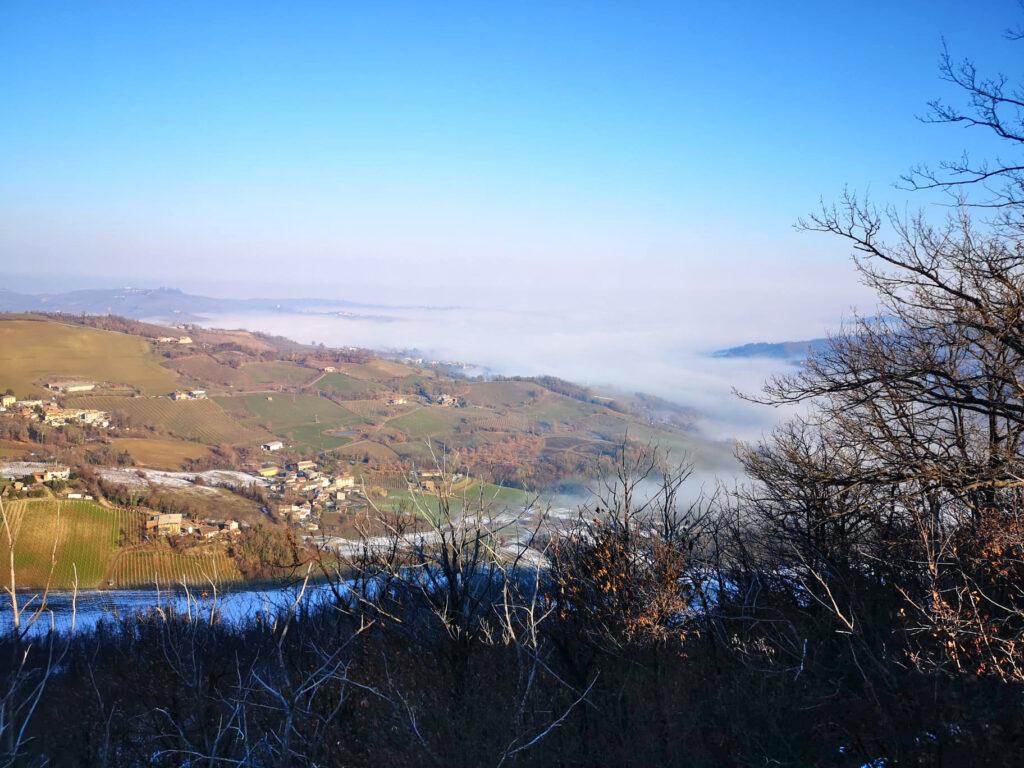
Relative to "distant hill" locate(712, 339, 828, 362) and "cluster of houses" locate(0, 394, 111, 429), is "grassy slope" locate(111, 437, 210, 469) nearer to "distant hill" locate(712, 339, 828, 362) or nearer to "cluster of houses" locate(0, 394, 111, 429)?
"cluster of houses" locate(0, 394, 111, 429)

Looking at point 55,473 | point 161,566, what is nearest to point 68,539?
point 161,566

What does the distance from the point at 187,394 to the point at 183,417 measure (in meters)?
5.18

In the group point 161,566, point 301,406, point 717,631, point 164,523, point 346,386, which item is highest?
point 717,631

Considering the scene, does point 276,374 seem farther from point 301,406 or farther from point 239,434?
point 239,434

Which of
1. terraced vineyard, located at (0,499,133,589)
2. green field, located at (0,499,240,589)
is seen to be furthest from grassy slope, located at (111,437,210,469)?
green field, located at (0,499,240,589)

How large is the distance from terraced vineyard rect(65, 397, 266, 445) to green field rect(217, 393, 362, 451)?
6.61ft

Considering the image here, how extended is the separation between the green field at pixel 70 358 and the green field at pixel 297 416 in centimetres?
767

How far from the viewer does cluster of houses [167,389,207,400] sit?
64.1 m

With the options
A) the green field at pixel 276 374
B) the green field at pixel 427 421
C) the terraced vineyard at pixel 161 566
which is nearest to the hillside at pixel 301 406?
the green field at pixel 427 421

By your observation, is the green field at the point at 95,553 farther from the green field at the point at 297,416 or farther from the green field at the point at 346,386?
the green field at the point at 346,386

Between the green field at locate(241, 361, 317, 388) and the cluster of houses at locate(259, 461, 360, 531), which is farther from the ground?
the green field at locate(241, 361, 317, 388)

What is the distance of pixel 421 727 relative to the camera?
20.2 ft

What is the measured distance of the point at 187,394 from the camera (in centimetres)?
6506

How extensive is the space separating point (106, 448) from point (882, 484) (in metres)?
50.4
